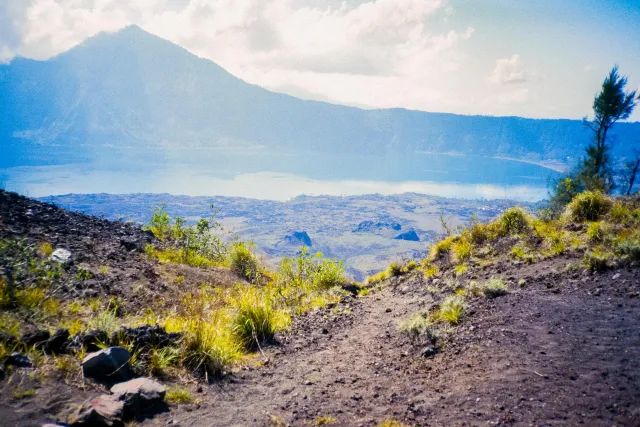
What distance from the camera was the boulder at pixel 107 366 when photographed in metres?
3.27

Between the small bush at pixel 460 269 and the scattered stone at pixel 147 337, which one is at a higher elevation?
the scattered stone at pixel 147 337

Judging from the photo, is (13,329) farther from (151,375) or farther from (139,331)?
(151,375)

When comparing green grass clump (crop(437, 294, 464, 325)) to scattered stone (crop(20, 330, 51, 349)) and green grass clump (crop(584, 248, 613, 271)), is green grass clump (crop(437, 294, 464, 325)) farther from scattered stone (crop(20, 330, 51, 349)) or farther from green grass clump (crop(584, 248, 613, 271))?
scattered stone (crop(20, 330, 51, 349))

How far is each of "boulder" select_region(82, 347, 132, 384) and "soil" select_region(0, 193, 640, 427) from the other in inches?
6.1

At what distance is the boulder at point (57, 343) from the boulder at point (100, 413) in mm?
1021

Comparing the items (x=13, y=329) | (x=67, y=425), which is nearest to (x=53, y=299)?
(x=13, y=329)

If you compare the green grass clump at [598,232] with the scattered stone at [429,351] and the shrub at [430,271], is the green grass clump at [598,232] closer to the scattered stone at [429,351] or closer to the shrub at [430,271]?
the shrub at [430,271]

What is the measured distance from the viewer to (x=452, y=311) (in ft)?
16.6

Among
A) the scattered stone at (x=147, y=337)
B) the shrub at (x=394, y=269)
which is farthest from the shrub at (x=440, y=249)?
the scattered stone at (x=147, y=337)

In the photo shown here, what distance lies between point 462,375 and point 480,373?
18cm

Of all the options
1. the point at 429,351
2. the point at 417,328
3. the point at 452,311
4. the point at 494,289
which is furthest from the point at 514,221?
the point at 429,351

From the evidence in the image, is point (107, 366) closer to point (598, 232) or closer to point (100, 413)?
point (100, 413)

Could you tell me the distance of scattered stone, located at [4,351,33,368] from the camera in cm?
307

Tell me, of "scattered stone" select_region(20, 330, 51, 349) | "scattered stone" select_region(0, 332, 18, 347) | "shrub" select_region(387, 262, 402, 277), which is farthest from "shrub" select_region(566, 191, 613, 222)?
"scattered stone" select_region(0, 332, 18, 347)
